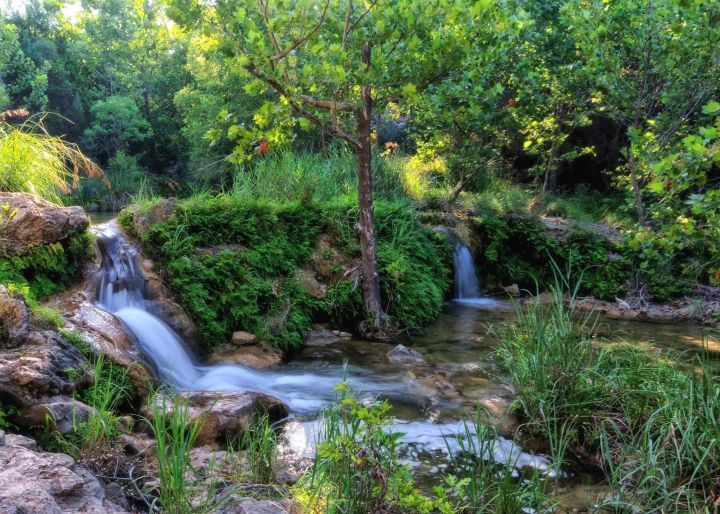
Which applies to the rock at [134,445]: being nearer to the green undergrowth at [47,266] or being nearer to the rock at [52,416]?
the rock at [52,416]

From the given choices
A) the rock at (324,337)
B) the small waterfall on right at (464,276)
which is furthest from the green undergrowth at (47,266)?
the small waterfall on right at (464,276)

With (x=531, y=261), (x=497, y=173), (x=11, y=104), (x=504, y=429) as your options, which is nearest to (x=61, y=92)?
→ (x=11, y=104)

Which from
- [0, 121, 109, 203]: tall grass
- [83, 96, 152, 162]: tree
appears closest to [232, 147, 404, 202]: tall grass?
[0, 121, 109, 203]: tall grass

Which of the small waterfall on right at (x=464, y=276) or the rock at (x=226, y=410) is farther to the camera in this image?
the small waterfall on right at (x=464, y=276)

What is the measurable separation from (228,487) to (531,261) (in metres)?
9.65

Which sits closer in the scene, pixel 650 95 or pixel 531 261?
pixel 650 95

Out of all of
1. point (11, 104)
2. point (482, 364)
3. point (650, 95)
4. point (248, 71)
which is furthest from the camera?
point (11, 104)

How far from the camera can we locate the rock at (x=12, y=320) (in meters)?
4.23

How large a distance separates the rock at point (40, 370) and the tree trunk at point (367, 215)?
3.98 metres

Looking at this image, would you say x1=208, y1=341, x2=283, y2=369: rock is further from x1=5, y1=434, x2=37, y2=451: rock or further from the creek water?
x1=5, y1=434, x2=37, y2=451: rock

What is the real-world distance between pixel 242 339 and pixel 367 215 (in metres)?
2.33

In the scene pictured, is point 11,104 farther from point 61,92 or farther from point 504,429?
point 504,429

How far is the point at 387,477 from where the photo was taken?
310 centimetres

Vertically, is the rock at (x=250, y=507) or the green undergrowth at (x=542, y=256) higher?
the green undergrowth at (x=542, y=256)
